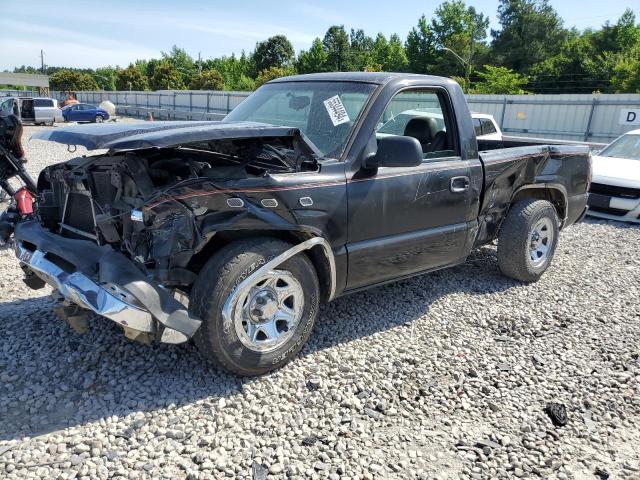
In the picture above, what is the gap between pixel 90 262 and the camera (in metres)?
3.16

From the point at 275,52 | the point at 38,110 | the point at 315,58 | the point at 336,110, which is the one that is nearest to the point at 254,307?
the point at 336,110

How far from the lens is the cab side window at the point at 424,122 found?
14.3 ft

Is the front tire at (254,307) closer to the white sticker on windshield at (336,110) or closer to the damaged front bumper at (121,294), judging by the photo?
the damaged front bumper at (121,294)

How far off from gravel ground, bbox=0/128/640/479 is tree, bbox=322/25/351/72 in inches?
2484

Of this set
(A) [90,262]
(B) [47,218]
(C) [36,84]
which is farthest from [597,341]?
(C) [36,84]

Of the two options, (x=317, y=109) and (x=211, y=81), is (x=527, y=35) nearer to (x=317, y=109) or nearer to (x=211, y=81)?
(x=211, y=81)

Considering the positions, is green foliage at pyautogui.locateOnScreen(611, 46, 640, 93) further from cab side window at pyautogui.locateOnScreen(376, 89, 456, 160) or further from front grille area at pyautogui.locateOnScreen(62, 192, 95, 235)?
front grille area at pyautogui.locateOnScreen(62, 192, 95, 235)

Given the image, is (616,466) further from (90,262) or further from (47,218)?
(47,218)

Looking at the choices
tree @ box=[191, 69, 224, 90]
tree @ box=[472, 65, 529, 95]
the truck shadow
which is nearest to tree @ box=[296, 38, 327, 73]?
tree @ box=[191, 69, 224, 90]

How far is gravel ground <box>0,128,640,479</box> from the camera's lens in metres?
2.65

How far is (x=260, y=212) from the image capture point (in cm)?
318

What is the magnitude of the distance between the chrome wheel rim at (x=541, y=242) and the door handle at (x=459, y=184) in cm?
131

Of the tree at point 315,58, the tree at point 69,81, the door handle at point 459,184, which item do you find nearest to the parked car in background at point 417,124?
the door handle at point 459,184

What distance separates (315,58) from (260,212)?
61749 millimetres
